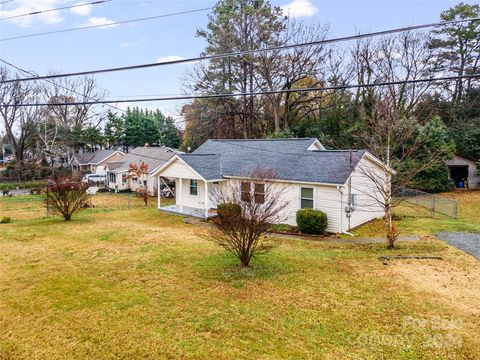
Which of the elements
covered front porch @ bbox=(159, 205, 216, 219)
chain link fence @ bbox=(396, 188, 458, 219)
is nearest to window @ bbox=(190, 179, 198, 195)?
covered front porch @ bbox=(159, 205, 216, 219)

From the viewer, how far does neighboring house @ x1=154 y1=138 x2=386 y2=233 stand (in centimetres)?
1442

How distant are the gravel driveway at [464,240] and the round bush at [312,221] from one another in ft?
14.9

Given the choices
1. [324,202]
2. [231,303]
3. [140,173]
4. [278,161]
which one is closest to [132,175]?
[140,173]

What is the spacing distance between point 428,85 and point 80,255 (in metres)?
33.0

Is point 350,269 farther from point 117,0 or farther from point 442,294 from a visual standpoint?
point 117,0

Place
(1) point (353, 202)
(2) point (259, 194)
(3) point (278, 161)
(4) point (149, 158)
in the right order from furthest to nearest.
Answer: (4) point (149, 158) < (3) point (278, 161) < (1) point (353, 202) < (2) point (259, 194)

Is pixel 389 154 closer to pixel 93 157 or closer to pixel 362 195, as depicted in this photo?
pixel 362 195

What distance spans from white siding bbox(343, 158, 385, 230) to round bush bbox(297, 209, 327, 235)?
3.63 feet

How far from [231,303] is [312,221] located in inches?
307

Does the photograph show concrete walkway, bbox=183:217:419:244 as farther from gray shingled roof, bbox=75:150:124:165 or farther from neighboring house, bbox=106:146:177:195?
gray shingled roof, bbox=75:150:124:165

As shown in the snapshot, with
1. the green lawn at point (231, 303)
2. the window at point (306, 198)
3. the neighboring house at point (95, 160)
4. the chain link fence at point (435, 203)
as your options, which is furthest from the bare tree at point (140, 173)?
the chain link fence at point (435, 203)

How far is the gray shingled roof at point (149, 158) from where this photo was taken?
3100 cm

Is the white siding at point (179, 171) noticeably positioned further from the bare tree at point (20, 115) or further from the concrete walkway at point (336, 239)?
the bare tree at point (20, 115)

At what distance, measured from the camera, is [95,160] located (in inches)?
1742
